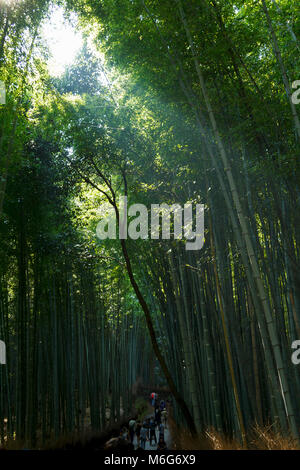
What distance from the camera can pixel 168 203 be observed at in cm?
522

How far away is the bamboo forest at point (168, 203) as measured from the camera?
366 cm

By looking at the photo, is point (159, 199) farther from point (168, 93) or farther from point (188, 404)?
point (188, 404)

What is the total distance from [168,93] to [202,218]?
1.42 metres

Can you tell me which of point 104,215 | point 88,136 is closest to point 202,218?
point 88,136

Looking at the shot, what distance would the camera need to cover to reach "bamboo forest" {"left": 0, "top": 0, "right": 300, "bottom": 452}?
12.0 ft

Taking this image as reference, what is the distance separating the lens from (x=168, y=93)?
164 inches

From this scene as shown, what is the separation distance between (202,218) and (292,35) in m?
2.08
